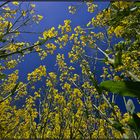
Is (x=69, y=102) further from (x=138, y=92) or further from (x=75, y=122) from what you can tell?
(x=138, y=92)

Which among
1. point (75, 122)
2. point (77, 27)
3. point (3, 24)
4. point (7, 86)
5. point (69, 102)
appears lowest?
point (75, 122)

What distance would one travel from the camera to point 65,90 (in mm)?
11883

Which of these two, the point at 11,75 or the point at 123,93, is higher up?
the point at 123,93

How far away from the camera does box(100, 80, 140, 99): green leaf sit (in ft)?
2.87

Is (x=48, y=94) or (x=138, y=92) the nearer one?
(x=138, y=92)

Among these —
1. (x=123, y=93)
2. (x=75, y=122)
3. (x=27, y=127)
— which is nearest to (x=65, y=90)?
(x=75, y=122)

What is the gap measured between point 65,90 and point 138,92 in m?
11.0

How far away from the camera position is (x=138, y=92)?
88 centimetres

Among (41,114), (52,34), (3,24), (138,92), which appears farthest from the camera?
(41,114)

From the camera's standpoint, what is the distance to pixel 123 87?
0.91 meters

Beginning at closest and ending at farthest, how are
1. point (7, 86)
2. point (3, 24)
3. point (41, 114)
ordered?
point (3, 24), point (7, 86), point (41, 114)

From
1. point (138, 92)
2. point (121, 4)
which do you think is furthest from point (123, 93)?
point (121, 4)

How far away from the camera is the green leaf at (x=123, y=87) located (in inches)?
34.4

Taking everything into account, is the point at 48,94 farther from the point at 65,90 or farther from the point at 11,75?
the point at 11,75
